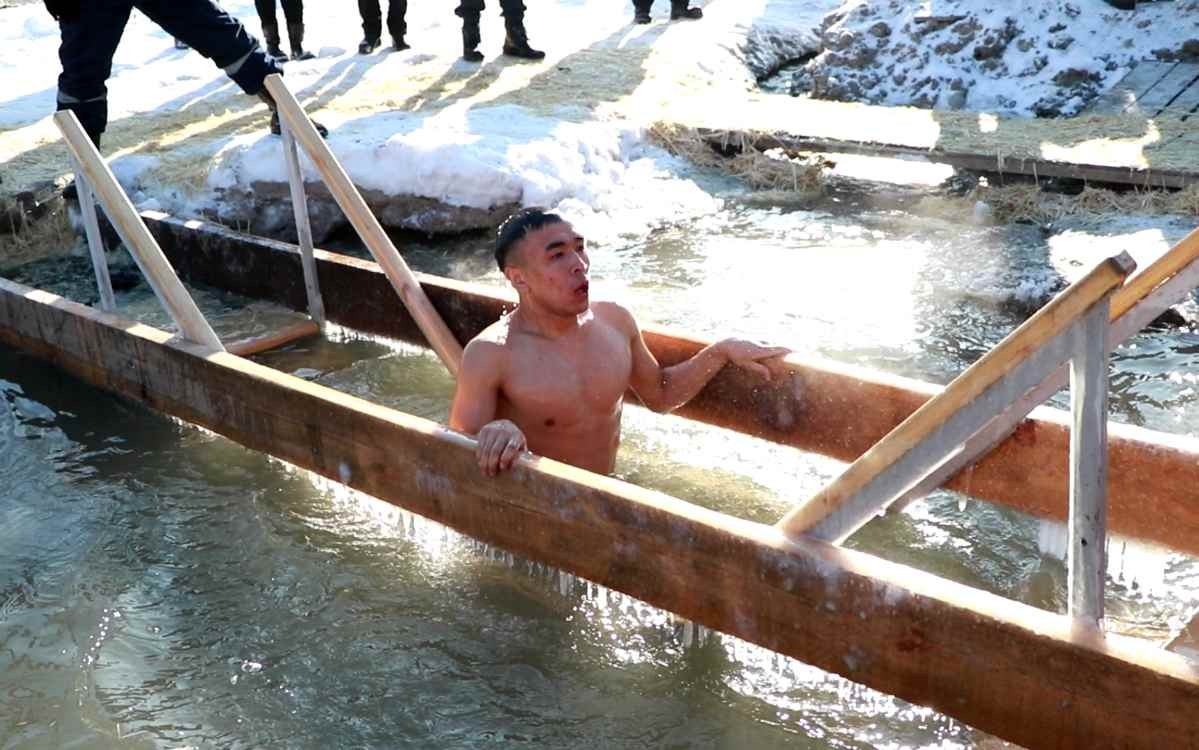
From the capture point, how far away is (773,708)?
3162mm

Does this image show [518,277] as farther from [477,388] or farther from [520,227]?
[477,388]

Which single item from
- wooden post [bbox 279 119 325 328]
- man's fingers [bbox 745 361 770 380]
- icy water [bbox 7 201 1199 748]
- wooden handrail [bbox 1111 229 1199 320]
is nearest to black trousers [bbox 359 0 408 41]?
wooden post [bbox 279 119 325 328]

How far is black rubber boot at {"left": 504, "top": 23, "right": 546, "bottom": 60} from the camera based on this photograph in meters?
10.4

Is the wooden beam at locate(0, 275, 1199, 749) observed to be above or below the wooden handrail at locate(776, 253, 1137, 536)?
below

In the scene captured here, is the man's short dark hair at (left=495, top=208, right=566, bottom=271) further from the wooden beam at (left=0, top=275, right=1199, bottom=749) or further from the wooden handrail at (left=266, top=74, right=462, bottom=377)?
the wooden handrail at (left=266, top=74, right=462, bottom=377)

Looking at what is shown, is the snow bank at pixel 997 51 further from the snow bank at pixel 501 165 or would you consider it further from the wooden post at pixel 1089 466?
the wooden post at pixel 1089 466

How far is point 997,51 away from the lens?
9414 millimetres

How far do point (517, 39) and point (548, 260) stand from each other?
7356 millimetres

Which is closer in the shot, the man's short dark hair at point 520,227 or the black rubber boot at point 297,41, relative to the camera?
the man's short dark hair at point 520,227

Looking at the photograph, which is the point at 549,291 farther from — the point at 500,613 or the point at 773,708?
the point at 773,708

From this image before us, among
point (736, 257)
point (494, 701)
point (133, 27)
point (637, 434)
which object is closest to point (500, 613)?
point (494, 701)

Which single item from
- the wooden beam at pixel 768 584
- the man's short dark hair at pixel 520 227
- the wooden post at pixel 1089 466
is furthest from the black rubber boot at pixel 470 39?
the wooden post at pixel 1089 466

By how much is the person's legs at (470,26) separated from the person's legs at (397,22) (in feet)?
2.35

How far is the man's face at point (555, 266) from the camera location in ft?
11.6
